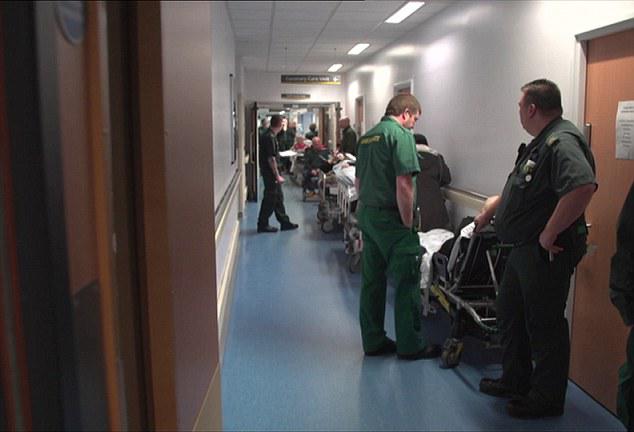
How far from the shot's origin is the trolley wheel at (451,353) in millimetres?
A: 3342

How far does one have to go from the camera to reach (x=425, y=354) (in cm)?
351

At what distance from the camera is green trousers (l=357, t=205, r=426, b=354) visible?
10.8 feet

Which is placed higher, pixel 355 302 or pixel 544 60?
pixel 544 60

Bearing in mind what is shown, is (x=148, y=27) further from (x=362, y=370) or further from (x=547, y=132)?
(x=362, y=370)

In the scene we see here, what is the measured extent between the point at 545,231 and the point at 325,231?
5350 millimetres

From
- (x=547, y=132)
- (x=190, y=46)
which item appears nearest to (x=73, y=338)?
(x=190, y=46)

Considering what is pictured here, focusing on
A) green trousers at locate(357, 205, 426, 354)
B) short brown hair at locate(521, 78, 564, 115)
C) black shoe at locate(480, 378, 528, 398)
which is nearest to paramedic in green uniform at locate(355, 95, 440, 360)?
green trousers at locate(357, 205, 426, 354)

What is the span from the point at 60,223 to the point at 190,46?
1.46 ft

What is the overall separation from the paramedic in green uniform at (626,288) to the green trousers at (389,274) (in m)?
1.46

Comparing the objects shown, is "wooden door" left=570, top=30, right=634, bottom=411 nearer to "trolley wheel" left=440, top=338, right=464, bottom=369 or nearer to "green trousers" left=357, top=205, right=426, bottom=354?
"trolley wheel" left=440, top=338, right=464, bottom=369

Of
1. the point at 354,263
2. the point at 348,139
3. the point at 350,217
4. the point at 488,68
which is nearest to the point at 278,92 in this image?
the point at 348,139

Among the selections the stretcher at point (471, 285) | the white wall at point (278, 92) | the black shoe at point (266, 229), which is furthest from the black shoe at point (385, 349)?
the white wall at point (278, 92)

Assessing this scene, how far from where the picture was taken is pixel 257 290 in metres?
5.02

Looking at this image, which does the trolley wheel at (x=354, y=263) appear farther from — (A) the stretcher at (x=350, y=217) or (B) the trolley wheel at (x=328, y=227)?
(B) the trolley wheel at (x=328, y=227)
